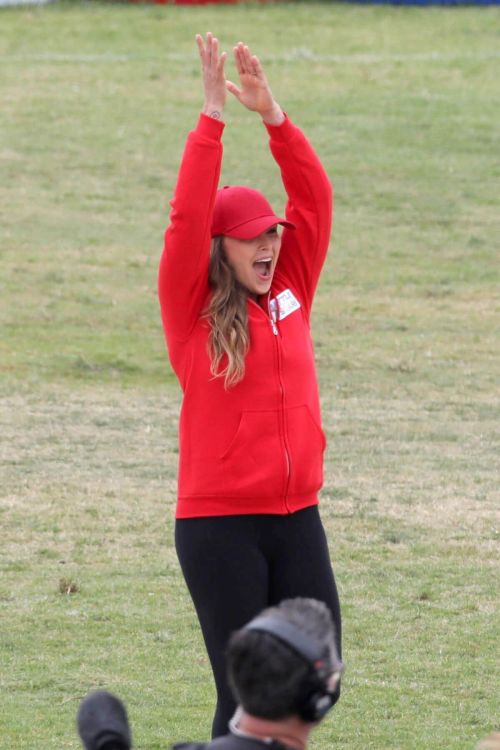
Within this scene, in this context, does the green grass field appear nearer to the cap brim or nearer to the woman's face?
the woman's face

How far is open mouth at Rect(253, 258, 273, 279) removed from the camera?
15.1 feet

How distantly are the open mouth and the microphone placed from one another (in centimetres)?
178

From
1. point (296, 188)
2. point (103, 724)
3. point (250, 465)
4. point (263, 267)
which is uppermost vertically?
point (296, 188)

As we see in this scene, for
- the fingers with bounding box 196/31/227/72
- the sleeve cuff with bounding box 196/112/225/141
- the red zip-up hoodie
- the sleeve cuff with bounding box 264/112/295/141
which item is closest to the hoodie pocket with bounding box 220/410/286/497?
the red zip-up hoodie

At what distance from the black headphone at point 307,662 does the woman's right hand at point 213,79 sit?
206 cm

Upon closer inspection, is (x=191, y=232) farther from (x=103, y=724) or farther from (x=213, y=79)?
(x=103, y=724)

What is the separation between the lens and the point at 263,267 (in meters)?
4.64

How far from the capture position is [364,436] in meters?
10.7

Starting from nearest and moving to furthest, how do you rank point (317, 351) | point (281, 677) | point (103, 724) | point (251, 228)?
point (281, 677) → point (103, 724) → point (251, 228) → point (317, 351)

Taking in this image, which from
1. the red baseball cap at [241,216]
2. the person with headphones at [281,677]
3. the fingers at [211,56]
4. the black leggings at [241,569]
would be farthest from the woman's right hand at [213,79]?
the person with headphones at [281,677]

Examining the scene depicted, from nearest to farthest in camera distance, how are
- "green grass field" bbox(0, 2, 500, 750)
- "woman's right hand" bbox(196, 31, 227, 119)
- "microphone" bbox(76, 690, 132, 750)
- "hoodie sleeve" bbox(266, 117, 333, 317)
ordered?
1. "microphone" bbox(76, 690, 132, 750)
2. "woman's right hand" bbox(196, 31, 227, 119)
3. "hoodie sleeve" bbox(266, 117, 333, 317)
4. "green grass field" bbox(0, 2, 500, 750)

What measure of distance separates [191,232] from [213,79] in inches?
19.6

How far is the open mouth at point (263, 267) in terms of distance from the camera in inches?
181

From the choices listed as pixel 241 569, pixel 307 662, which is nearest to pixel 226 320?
pixel 241 569
